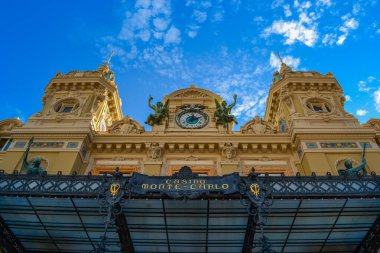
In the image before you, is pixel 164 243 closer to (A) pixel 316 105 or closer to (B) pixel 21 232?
(B) pixel 21 232

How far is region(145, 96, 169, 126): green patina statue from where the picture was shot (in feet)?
74.7

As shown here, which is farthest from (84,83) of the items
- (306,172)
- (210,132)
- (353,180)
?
(353,180)

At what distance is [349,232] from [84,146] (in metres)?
14.5

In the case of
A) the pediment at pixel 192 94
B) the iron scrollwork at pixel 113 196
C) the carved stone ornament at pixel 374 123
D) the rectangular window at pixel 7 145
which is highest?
the pediment at pixel 192 94

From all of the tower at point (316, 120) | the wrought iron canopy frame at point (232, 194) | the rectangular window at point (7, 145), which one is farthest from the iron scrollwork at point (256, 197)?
the rectangular window at point (7, 145)

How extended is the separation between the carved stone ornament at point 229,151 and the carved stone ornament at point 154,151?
12.3 feet

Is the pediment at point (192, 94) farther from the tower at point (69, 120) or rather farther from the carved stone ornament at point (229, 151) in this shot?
the carved stone ornament at point (229, 151)

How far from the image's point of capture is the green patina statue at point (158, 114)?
897 inches

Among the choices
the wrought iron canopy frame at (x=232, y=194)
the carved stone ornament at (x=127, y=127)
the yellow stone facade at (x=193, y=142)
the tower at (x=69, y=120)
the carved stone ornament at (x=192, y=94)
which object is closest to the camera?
the wrought iron canopy frame at (x=232, y=194)

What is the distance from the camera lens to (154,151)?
66.8 ft

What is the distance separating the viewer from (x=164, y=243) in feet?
48.6

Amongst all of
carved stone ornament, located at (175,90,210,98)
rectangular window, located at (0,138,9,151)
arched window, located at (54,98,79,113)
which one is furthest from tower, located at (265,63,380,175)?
rectangular window, located at (0,138,9,151)

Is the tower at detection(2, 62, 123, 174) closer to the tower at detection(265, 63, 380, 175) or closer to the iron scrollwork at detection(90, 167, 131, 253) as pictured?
the iron scrollwork at detection(90, 167, 131, 253)

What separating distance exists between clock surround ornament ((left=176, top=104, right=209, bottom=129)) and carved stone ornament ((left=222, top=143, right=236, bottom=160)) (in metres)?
2.99
